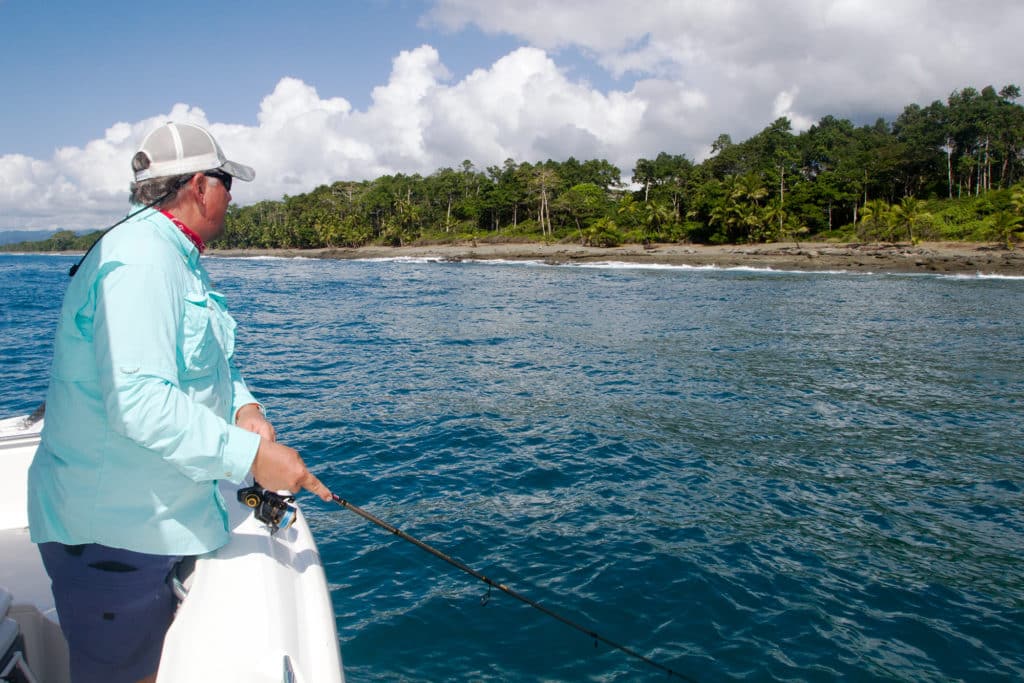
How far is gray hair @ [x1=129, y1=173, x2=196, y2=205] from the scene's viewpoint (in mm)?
2490

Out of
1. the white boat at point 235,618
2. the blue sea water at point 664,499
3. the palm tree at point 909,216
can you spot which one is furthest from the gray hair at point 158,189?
the palm tree at point 909,216

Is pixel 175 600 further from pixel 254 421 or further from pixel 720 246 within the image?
pixel 720 246

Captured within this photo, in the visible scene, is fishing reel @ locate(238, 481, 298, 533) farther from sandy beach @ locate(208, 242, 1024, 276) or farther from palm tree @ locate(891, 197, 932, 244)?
palm tree @ locate(891, 197, 932, 244)

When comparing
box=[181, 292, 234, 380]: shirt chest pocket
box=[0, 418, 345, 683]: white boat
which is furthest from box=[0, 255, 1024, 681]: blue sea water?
box=[181, 292, 234, 380]: shirt chest pocket

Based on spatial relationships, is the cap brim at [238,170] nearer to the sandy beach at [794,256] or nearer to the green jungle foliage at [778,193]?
the sandy beach at [794,256]

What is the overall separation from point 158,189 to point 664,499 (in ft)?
22.5

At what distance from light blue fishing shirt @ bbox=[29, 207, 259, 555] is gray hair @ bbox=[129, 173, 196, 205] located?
0.11 metres

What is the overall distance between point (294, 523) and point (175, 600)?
0.85 meters

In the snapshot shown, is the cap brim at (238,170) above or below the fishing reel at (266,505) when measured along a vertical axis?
above

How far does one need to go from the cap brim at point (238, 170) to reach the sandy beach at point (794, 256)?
59.1 meters

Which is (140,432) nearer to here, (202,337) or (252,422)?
(202,337)

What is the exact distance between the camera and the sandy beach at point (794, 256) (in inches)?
2041

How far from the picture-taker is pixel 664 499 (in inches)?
310

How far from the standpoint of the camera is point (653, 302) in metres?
31.6
